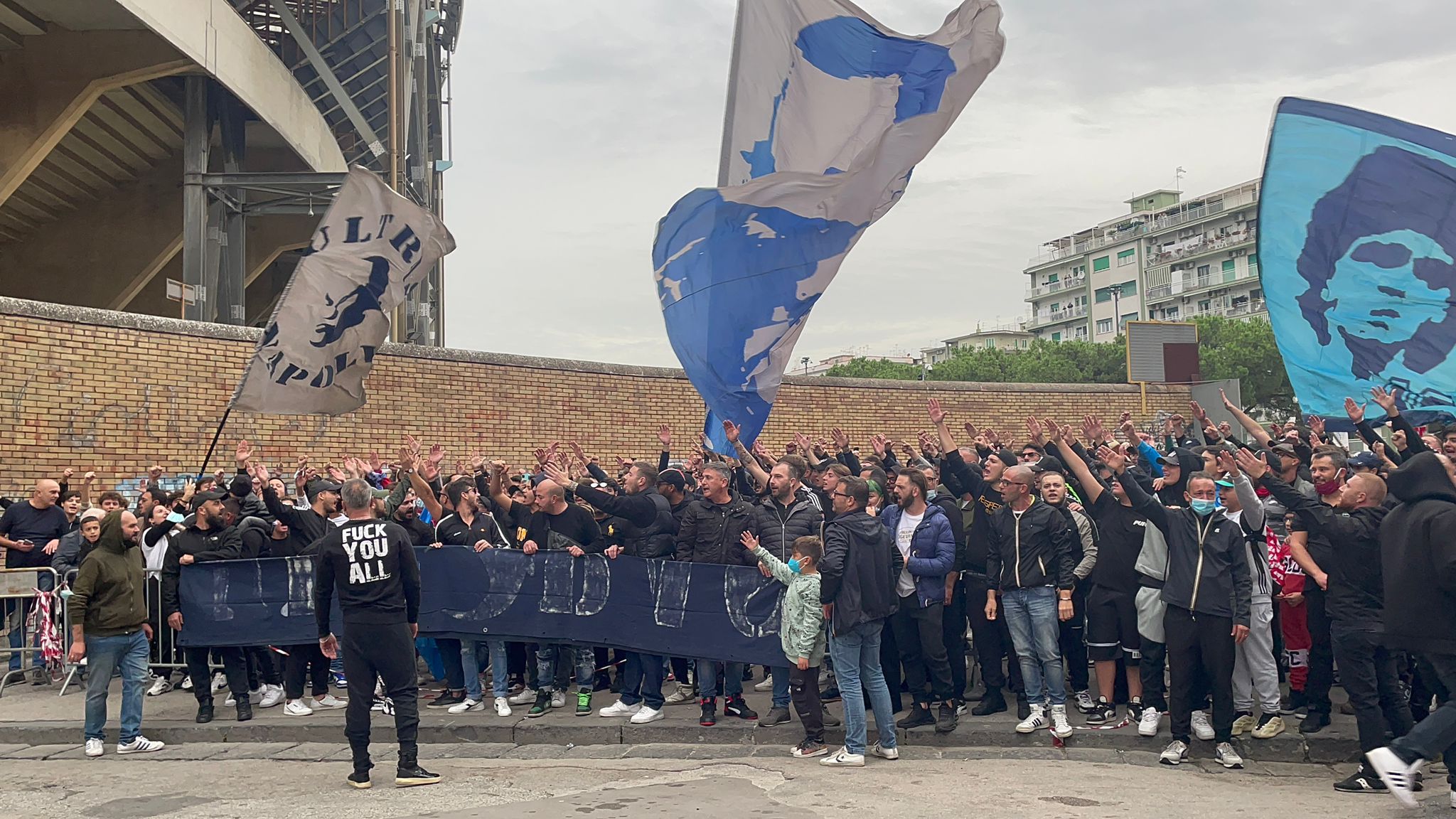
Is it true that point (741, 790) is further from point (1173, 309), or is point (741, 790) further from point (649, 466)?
point (1173, 309)

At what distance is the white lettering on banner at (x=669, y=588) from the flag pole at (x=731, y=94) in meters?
3.32

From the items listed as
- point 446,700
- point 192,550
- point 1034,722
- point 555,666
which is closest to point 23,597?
point 192,550

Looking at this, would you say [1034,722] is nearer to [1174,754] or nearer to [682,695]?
[1174,754]

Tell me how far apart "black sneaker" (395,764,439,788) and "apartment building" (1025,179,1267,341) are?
3563 inches

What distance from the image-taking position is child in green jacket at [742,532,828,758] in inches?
318

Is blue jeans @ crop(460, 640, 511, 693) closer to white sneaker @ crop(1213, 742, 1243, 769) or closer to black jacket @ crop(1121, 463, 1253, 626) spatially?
black jacket @ crop(1121, 463, 1253, 626)

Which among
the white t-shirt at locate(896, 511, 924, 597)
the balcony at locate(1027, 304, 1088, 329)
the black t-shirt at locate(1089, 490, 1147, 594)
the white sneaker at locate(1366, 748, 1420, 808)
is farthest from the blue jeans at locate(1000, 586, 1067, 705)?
the balcony at locate(1027, 304, 1088, 329)

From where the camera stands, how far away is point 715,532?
30.8 feet

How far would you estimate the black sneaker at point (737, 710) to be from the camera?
30.0ft

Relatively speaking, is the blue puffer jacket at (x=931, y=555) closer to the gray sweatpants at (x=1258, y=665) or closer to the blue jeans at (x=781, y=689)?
the blue jeans at (x=781, y=689)

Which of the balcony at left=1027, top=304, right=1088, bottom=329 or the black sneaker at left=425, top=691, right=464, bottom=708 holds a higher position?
the balcony at left=1027, top=304, right=1088, bottom=329

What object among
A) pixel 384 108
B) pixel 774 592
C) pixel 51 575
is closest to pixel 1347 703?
pixel 774 592

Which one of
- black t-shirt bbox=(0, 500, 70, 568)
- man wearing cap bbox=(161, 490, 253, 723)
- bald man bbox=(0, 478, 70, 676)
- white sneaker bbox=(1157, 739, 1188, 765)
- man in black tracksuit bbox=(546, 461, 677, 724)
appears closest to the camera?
white sneaker bbox=(1157, 739, 1188, 765)

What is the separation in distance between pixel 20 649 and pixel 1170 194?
112266 mm
